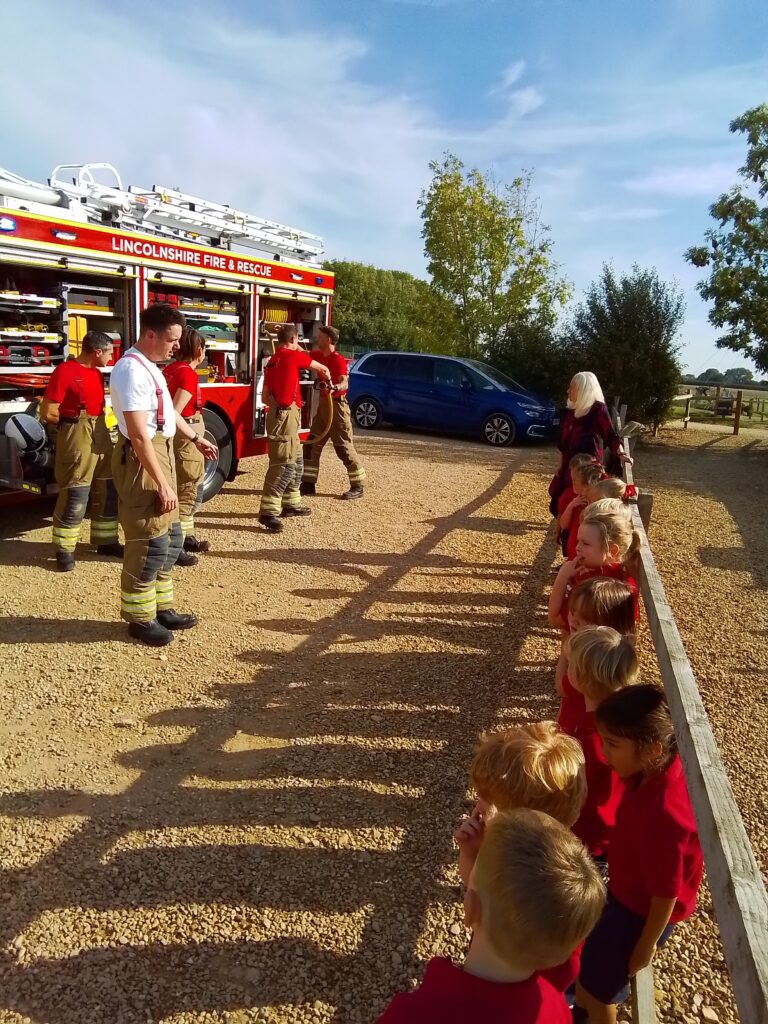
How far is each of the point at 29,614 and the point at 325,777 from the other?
263cm

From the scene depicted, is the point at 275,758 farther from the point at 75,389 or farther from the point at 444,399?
the point at 444,399

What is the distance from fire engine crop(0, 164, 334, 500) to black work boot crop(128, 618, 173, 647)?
79.8 inches

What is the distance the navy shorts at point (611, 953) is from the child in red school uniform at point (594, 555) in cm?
156

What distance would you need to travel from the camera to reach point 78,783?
323 centimetres

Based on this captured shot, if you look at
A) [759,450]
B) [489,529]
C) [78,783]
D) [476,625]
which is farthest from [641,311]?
[78,783]

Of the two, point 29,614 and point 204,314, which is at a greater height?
point 204,314

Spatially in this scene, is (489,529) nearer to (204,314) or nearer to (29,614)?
(204,314)

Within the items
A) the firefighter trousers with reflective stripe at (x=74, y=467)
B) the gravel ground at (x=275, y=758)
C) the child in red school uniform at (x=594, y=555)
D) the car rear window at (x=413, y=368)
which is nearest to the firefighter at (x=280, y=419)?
the gravel ground at (x=275, y=758)

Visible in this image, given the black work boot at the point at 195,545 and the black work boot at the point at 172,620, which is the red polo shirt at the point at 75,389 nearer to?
the black work boot at the point at 195,545

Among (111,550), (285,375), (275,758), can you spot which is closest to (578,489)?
(275,758)

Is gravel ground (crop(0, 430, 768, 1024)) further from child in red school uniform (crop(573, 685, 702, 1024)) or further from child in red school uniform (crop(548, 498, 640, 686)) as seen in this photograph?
child in red school uniform (crop(548, 498, 640, 686))

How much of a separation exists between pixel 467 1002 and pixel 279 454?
6127 mm

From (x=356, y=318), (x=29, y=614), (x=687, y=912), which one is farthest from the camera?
(x=356, y=318)

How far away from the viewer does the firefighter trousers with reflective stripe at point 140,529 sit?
4.44 meters
